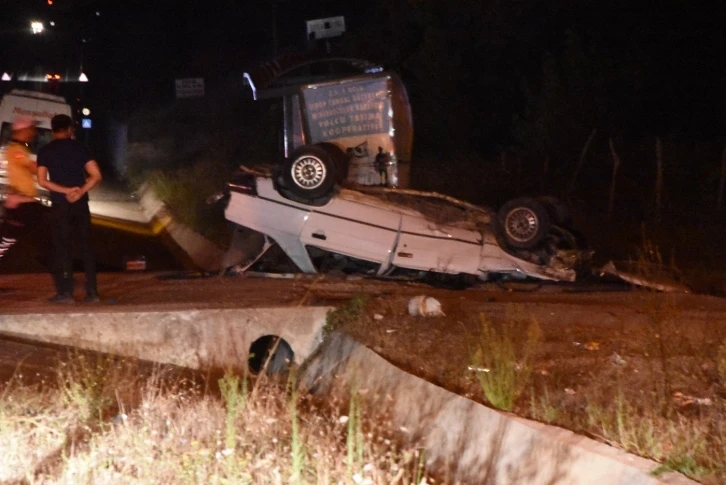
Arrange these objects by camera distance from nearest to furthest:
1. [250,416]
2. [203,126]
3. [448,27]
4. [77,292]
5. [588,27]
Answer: [250,416], [77,292], [588,27], [448,27], [203,126]

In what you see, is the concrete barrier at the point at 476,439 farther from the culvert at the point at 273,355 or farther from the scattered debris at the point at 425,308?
the culvert at the point at 273,355

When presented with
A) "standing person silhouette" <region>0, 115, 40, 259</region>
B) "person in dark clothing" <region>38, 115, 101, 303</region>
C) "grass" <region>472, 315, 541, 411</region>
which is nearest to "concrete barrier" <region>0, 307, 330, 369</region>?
"person in dark clothing" <region>38, 115, 101, 303</region>

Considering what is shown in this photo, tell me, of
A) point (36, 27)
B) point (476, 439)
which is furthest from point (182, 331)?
point (36, 27)

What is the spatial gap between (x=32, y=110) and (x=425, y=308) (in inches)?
621

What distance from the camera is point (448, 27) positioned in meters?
22.9

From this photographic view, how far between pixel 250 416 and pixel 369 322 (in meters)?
2.63

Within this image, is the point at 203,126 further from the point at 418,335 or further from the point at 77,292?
the point at 418,335

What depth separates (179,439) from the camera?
500 cm

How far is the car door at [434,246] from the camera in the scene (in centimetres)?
994

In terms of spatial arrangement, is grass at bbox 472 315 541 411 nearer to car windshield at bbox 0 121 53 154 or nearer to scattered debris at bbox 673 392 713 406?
scattered debris at bbox 673 392 713 406

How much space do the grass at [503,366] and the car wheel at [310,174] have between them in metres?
3.45

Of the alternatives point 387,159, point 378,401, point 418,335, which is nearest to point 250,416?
point 378,401

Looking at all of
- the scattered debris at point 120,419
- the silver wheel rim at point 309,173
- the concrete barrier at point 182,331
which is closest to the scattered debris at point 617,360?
the concrete barrier at point 182,331

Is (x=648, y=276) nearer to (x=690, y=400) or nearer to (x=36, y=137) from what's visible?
(x=690, y=400)
